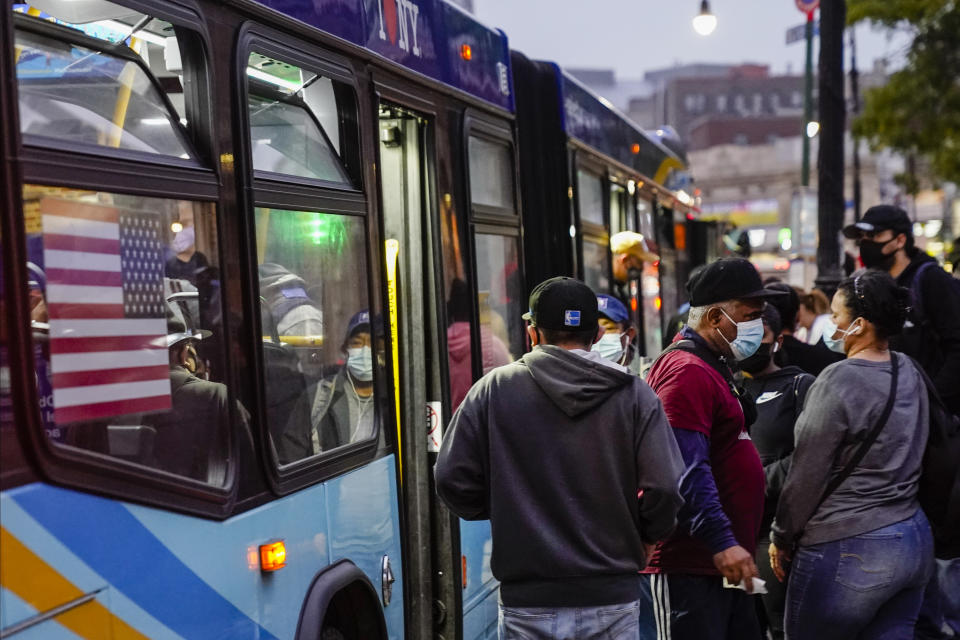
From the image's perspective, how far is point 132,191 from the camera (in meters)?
2.99

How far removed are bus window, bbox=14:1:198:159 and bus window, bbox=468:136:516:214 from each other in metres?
2.56

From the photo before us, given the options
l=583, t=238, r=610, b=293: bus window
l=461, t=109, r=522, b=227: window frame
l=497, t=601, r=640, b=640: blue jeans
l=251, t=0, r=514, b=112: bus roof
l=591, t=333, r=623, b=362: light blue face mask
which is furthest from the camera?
l=583, t=238, r=610, b=293: bus window

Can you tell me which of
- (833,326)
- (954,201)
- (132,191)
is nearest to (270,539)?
(132,191)

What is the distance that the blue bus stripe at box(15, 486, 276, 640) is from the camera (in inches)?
102

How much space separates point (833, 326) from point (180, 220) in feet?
9.00

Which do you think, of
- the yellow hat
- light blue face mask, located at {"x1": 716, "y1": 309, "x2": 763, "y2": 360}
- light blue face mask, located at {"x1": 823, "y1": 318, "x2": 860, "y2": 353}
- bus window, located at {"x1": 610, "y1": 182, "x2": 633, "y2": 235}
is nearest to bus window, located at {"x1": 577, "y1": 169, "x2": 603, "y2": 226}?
the yellow hat

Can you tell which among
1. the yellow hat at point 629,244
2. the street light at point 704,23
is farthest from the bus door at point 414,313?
the street light at point 704,23

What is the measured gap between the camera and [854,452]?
4.43 metres

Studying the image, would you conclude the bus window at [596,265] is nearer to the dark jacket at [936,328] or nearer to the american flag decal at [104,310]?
the dark jacket at [936,328]

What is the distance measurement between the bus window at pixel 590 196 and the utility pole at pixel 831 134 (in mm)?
3621

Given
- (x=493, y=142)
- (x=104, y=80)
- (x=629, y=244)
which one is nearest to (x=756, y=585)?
(x=104, y=80)

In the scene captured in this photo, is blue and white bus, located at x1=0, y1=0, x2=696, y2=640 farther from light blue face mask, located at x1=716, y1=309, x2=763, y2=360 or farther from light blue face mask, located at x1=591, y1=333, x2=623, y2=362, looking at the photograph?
light blue face mask, located at x1=716, y1=309, x2=763, y2=360

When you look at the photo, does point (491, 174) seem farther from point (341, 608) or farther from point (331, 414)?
point (341, 608)

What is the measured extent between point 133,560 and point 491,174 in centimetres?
371
